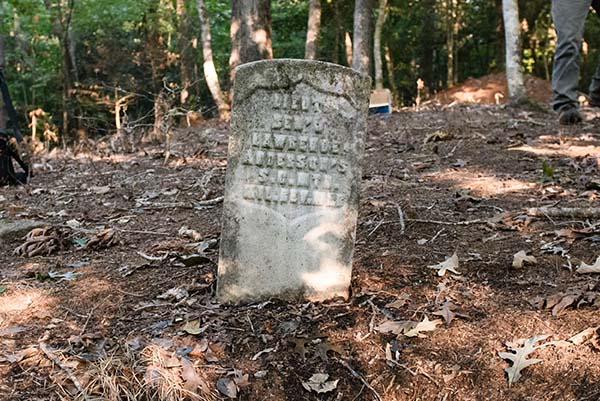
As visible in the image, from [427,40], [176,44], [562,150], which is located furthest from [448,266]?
[427,40]

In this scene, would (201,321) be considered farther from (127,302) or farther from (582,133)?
(582,133)

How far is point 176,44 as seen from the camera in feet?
60.6

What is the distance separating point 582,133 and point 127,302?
5.60 m

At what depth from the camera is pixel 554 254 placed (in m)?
3.29

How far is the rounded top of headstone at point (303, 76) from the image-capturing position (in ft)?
9.80

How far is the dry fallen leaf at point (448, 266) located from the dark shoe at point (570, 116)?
13.7ft

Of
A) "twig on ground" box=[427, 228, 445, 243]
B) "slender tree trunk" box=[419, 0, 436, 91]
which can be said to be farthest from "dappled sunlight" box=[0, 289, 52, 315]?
"slender tree trunk" box=[419, 0, 436, 91]

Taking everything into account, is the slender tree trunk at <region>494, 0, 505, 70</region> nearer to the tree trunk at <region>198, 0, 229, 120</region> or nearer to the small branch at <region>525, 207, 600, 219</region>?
the tree trunk at <region>198, 0, 229, 120</region>

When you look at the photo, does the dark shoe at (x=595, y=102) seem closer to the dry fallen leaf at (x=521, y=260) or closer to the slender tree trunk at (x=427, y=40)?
the dry fallen leaf at (x=521, y=260)

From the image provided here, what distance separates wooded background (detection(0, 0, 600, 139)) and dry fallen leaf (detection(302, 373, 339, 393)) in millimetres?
10754

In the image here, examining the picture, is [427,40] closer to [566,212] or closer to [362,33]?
[362,33]

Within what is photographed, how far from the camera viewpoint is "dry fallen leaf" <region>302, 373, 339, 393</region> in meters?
2.52

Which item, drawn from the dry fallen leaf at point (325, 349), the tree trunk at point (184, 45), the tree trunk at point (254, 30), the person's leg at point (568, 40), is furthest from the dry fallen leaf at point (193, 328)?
the tree trunk at point (184, 45)

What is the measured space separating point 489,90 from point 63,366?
14.9 meters
